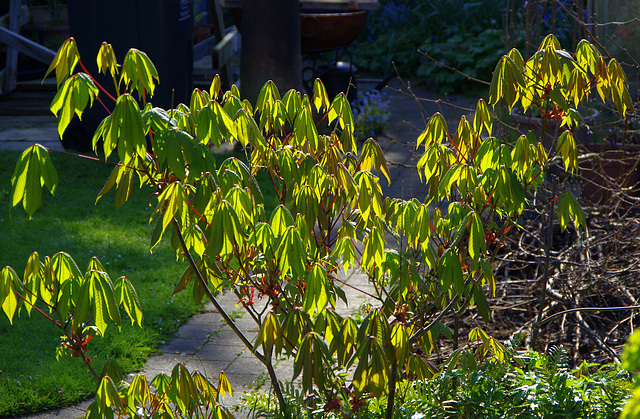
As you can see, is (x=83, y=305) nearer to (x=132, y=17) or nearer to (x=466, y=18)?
(x=132, y=17)

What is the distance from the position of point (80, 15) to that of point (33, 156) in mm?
5200

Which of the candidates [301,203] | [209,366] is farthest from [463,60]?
[301,203]

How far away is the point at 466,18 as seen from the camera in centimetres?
1149

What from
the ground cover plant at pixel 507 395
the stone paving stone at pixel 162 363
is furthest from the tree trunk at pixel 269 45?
the ground cover plant at pixel 507 395

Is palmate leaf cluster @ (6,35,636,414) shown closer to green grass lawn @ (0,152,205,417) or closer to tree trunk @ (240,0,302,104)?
green grass lawn @ (0,152,205,417)

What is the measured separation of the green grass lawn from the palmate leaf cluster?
0.82 metres

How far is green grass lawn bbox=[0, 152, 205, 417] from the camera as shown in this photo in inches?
120

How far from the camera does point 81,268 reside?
4.22 metres

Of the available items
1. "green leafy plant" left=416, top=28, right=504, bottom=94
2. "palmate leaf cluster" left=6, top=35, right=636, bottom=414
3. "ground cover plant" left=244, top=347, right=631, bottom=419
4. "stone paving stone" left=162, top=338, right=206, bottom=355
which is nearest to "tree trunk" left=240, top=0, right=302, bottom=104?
"stone paving stone" left=162, top=338, right=206, bottom=355

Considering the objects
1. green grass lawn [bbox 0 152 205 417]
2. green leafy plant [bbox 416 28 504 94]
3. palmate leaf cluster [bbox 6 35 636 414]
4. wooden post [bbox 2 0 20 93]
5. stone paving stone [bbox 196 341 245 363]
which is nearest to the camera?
palmate leaf cluster [bbox 6 35 636 414]

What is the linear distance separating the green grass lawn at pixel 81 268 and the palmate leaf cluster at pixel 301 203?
819 mm

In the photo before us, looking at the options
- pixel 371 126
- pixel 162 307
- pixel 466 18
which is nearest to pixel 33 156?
pixel 162 307

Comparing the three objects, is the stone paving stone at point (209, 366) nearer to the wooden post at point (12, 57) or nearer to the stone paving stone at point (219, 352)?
the stone paving stone at point (219, 352)

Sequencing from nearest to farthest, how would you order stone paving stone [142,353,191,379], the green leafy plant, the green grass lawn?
1. the green grass lawn
2. stone paving stone [142,353,191,379]
3. the green leafy plant
